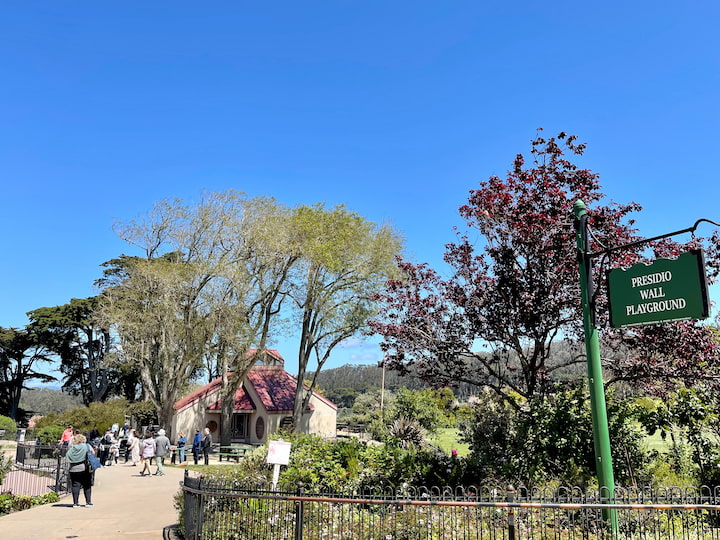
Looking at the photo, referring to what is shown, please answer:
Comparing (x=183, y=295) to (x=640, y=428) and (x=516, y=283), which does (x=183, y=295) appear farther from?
(x=640, y=428)

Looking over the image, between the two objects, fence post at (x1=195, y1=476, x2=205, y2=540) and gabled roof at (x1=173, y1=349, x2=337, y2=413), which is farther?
gabled roof at (x1=173, y1=349, x2=337, y2=413)

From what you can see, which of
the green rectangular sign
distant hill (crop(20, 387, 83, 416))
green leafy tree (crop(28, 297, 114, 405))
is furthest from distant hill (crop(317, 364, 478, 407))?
the green rectangular sign

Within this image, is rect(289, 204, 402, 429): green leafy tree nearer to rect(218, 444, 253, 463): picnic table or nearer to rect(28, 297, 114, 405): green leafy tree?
rect(218, 444, 253, 463): picnic table

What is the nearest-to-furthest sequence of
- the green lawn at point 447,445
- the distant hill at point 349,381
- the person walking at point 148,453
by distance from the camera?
the person walking at point 148,453, the green lawn at point 447,445, the distant hill at point 349,381

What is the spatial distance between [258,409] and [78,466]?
27574 mm

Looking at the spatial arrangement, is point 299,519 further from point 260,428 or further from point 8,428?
point 8,428

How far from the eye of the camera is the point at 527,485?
10.2 meters

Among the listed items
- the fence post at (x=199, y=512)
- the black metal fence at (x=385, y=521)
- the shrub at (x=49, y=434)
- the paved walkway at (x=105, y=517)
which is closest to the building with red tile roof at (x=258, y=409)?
the shrub at (x=49, y=434)

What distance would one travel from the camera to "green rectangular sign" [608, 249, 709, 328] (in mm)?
6148

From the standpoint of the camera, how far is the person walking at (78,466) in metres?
11.8

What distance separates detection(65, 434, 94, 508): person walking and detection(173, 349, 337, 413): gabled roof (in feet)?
83.3

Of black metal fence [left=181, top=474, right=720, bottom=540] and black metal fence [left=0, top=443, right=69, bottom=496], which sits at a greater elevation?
black metal fence [left=181, top=474, right=720, bottom=540]

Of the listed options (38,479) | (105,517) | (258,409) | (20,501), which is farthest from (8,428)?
(105,517)

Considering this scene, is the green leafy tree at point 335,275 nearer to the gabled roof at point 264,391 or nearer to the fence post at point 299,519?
the gabled roof at point 264,391
